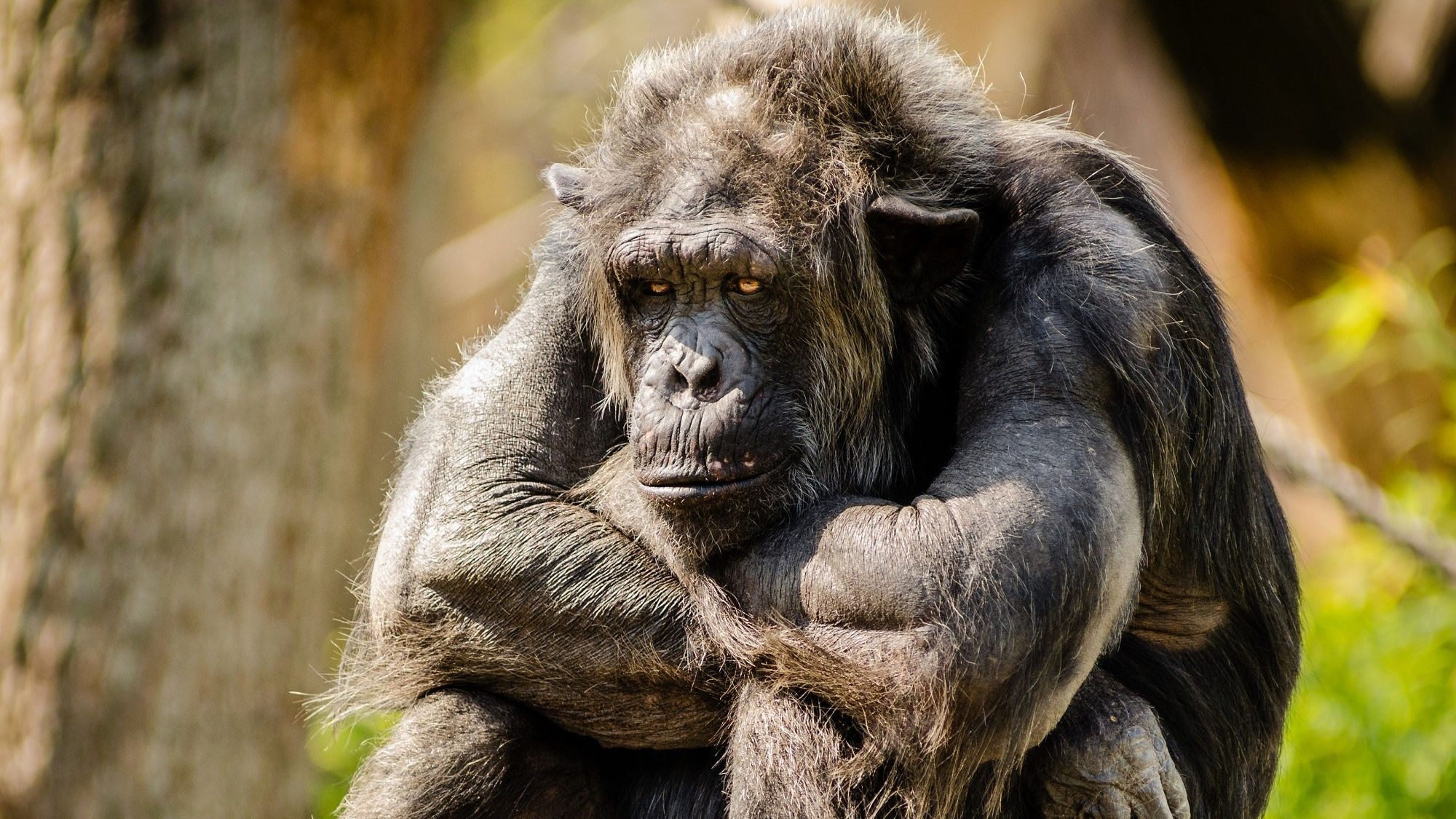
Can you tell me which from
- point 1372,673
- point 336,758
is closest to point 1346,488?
point 1372,673

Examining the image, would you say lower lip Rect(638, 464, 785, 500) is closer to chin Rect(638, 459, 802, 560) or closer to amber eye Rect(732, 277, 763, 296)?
chin Rect(638, 459, 802, 560)

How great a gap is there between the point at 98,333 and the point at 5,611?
123cm

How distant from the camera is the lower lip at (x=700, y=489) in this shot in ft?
9.80

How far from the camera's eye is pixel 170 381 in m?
6.02

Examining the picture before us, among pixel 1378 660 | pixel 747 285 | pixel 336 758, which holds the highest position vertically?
pixel 747 285

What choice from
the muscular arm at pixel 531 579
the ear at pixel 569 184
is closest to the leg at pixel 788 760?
the muscular arm at pixel 531 579

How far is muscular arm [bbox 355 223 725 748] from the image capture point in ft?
10.6

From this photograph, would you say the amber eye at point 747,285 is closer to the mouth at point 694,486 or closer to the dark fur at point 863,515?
the dark fur at point 863,515

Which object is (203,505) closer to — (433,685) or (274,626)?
(274,626)

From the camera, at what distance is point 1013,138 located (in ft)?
11.3

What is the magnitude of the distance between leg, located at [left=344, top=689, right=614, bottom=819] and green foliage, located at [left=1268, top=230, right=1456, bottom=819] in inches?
93.0

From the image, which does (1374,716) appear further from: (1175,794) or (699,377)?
(699,377)

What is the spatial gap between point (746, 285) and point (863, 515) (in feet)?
2.03

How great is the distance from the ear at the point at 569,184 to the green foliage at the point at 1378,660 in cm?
265
